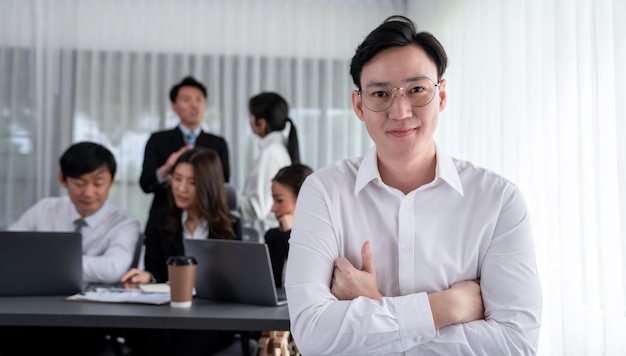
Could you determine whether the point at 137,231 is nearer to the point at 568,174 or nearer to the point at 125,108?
the point at 568,174

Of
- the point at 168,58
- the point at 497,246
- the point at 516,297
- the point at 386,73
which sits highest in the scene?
the point at 168,58

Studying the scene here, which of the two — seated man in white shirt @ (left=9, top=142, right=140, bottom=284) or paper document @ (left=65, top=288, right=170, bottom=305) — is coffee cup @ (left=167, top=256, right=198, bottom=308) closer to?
paper document @ (left=65, top=288, right=170, bottom=305)

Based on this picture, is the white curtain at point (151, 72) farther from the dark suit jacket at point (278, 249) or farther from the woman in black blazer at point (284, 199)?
the dark suit jacket at point (278, 249)

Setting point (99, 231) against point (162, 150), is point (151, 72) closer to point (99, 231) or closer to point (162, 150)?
point (162, 150)

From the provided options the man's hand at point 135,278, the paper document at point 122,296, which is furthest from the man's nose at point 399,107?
the man's hand at point 135,278

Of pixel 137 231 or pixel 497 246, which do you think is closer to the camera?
pixel 497 246

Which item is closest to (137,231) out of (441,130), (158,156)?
(158,156)

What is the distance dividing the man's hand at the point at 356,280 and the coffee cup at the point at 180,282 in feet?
3.18

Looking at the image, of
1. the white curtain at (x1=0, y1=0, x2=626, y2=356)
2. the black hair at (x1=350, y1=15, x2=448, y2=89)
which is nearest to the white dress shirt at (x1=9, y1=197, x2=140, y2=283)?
the black hair at (x1=350, y1=15, x2=448, y2=89)

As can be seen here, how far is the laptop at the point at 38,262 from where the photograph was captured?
249cm

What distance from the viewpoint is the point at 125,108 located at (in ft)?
20.3

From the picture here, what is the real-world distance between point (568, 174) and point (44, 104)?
4.84m

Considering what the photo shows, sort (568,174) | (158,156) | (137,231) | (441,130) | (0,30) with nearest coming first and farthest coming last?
(568,174) → (137,231) → (158,156) → (441,130) → (0,30)

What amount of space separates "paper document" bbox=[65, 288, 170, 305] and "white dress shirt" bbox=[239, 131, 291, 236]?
1.91 meters
